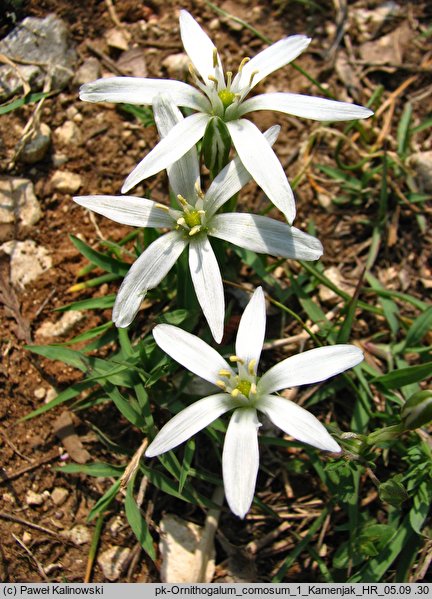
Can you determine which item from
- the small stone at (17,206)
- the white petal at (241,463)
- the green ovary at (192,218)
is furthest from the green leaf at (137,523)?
the small stone at (17,206)

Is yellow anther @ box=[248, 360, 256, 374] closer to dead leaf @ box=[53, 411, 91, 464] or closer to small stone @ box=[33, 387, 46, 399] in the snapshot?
dead leaf @ box=[53, 411, 91, 464]

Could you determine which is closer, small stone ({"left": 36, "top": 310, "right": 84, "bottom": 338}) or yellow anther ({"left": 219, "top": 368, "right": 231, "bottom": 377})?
yellow anther ({"left": 219, "top": 368, "right": 231, "bottom": 377})

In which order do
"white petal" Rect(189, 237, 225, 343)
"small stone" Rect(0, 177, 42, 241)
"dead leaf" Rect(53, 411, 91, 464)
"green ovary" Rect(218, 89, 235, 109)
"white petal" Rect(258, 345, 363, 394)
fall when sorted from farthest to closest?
"small stone" Rect(0, 177, 42, 241) < "dead leaf" Rect(53, 411, 91, 464) < "green ovary" Rect(218, 89, 235, 109) < "white petal" Rect(189, 237, 225, 343) < "white petal" Rect(258, 345, 363, 394)

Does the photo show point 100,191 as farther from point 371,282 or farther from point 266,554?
point 266,554

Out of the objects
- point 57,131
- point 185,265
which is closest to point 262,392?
point 185,265

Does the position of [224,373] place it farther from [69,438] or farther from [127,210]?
[69,438]

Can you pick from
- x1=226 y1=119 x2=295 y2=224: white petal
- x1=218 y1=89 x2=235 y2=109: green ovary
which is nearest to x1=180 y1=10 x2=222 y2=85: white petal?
x1=218 y1=89 x2=235 y2=109: green ovary

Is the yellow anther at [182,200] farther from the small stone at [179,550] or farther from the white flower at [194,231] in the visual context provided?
the small stone at [179,550]
